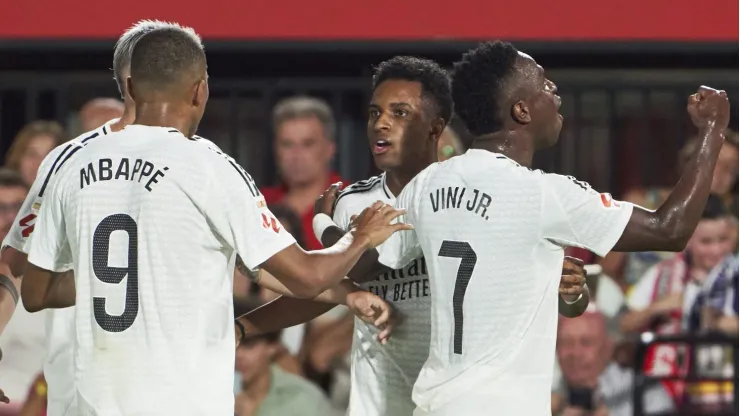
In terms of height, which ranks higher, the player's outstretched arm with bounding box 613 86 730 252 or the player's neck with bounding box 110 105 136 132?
the player's neck with bounding box 110 105 136 132

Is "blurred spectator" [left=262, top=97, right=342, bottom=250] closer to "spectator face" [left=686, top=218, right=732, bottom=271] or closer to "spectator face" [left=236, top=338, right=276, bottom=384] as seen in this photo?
"spectator face" [left=236, top=338, right=276, bottom=384]

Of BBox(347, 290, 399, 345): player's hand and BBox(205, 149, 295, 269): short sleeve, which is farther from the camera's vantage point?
BBox(347, 290, 399, 345): player's hand

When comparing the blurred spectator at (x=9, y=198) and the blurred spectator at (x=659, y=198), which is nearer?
the blurred spectator at (x=9, y=198)

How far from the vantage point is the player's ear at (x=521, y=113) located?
4.30 metres

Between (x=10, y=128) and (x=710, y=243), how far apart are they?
12.9 ft

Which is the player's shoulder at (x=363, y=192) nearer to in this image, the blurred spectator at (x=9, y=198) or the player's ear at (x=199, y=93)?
the player's ear at (x=199, y=93)

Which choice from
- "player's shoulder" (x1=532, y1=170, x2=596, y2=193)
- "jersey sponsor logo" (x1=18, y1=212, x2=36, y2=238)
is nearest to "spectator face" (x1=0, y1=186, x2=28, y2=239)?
"jersey sponsor logo" (x1=18, y1=212, x2=36, y2=238)

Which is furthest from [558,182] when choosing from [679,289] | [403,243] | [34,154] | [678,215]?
[34,154]

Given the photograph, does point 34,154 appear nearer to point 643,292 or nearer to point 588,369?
point 588,369

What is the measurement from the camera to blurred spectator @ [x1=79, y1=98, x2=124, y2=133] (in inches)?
256

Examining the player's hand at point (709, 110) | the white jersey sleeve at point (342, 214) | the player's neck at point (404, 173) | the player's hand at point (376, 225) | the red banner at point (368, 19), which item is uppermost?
the red banner at point (368, 19)

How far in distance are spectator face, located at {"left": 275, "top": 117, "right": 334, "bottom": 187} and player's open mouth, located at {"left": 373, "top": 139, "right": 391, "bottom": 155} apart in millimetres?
2697

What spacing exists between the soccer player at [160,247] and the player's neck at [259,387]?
2.91 meters

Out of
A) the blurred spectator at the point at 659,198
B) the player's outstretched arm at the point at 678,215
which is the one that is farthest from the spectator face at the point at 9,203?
the player's outstretched arm at the point at 678,215
